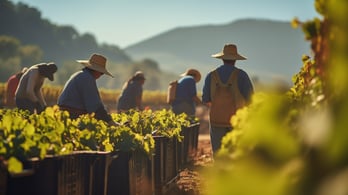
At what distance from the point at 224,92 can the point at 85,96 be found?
1.91 m

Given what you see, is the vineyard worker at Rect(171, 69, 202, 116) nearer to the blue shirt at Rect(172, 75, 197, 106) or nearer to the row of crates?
the blue shirt at Rect(172, 75, 197, 106)

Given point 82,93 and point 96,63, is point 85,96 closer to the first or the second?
point 82,93

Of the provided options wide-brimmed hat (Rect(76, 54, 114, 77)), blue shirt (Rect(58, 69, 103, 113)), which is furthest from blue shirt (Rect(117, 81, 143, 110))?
blue shirt (Rect(58, 69, 103, 113))

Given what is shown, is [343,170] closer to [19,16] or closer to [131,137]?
[131,137]

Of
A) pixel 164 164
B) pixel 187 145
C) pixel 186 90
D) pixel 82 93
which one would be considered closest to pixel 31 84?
pixel 82 93

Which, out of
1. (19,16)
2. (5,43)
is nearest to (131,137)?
(5,43)

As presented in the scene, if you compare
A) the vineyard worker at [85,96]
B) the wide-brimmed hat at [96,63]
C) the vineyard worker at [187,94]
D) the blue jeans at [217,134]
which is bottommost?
the blue jeans at [217,134]

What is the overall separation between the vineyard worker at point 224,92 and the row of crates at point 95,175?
736 mm

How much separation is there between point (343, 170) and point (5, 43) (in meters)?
138

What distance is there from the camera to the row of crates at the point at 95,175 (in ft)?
15.7

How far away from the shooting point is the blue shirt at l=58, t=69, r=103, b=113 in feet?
26.8

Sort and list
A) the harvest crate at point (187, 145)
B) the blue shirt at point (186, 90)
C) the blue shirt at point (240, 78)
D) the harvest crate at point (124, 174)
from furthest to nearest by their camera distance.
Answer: the blue shirt at point (186, 90)
the harvest crate at point (187, 145)
the blue shirt at point (240, 78)
the harvest crate at point (124, 174)

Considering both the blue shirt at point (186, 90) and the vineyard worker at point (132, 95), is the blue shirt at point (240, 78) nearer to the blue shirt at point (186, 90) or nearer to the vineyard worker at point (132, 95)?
the blue shirt at point (186, 90)

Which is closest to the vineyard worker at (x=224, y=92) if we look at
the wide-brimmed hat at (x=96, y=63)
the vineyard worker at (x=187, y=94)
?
the wide-brimmed hat at (x=96, y=63)
